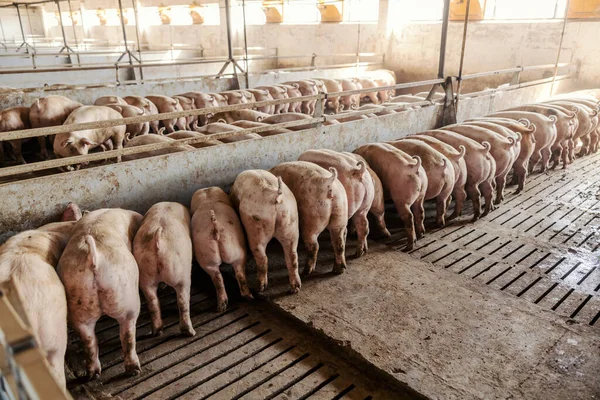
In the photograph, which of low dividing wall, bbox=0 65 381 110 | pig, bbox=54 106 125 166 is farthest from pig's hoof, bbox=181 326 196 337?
low dividing wall, bbox=0 65 381 110

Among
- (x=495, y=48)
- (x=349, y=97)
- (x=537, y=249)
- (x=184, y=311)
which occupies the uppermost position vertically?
(x=495, y=48)

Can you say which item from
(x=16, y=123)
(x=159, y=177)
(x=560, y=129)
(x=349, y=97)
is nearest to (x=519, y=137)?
(x=560, y=129)

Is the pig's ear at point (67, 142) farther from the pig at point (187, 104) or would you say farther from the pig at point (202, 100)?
the pig at point (202, 100)

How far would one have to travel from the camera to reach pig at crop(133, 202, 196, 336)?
289 centimetres

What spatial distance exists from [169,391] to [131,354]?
12.8 inches

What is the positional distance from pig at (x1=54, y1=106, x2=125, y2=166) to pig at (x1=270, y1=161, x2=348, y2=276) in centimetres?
218

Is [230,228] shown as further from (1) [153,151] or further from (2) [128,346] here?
(1) [153,151]

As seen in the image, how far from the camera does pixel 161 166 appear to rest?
3.85 m

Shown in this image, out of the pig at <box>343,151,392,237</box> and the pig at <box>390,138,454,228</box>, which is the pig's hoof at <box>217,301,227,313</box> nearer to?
the pig at <box>343,151,392,237</box>

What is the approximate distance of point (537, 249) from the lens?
4270mm

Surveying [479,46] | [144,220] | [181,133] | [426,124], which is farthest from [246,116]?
[479,46]

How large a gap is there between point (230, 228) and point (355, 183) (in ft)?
3.90

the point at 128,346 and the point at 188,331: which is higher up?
the point at 128,346

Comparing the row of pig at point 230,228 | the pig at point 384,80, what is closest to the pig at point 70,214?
the row of pig at point 230,228
